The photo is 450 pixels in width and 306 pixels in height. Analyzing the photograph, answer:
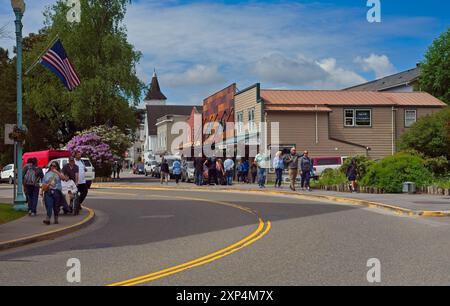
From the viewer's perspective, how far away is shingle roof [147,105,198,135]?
115062mm

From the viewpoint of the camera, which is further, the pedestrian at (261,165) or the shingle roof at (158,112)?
the shingle roof at (158,112)

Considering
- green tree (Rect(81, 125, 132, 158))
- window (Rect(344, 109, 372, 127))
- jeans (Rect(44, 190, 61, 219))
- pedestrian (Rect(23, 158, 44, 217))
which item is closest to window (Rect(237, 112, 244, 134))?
window (Rect(344, 109, 372, 127))

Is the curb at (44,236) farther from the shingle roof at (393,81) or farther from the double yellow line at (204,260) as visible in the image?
the shingle roof at (393,81)

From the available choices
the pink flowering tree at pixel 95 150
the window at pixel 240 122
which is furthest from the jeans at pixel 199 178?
the pink flowering tree at pixel 95 150

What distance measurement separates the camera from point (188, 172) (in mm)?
45625

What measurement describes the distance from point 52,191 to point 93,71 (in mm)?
38799

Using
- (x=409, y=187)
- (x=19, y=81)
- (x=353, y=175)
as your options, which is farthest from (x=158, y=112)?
(x=19, y=81)

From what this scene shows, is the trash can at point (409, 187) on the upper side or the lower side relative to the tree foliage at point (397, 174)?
lower

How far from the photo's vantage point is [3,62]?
209 ft

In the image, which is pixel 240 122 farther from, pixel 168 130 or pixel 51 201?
pixel 168 130

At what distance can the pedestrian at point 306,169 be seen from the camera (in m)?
28.5

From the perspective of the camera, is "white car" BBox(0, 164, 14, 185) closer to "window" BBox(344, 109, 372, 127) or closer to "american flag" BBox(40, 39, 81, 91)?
"window" BBox(344, 109, 372, 127)

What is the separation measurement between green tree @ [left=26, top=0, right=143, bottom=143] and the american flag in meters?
30.0

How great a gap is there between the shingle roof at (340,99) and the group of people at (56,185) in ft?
89.5
